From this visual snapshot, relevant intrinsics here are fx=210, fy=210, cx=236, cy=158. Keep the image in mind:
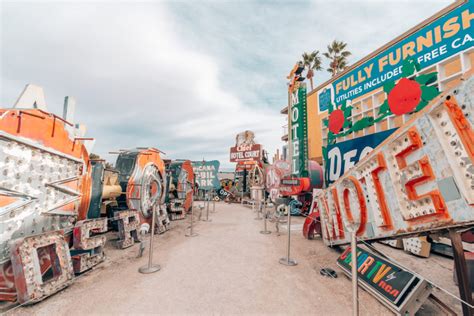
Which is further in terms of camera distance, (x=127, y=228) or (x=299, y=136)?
(x=299, y=136)

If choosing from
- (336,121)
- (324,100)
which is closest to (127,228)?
(336,121)

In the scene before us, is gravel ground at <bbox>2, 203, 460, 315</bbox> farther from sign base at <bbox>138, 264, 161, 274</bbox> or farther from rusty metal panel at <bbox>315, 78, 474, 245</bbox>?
rusty metal panel at <bbox>315, 78, 474, 245</bbox>

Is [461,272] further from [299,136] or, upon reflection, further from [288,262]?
[299,136]

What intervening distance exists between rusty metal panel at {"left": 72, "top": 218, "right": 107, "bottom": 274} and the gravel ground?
0.78 feet

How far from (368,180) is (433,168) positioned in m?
1.49

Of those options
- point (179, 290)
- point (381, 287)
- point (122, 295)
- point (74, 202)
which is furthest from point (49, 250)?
point (381, 287)

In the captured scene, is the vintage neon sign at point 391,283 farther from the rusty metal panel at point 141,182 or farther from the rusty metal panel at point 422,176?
the rusty metal panel at point 141,182

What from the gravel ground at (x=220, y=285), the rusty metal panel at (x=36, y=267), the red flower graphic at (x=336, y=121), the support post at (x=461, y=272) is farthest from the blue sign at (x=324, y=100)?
the rusty metal panel at (x=36, y=267)

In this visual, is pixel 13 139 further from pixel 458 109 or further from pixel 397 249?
pixel 397 249

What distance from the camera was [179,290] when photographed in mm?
4395

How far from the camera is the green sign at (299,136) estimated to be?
13586mm

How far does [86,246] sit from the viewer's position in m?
5.33

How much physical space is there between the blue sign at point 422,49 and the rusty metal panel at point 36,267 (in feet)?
46.2

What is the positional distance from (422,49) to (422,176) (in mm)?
9449
